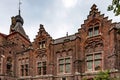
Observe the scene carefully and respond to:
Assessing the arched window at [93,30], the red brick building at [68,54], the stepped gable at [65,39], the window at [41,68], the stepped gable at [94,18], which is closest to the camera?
the red brick building at [68,54]

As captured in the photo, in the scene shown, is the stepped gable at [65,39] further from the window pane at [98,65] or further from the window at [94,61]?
the window pane at [98,65]

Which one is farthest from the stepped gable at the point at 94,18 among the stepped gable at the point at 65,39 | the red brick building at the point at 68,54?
the stepped gable at the point at 65,39

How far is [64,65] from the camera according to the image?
3189cm

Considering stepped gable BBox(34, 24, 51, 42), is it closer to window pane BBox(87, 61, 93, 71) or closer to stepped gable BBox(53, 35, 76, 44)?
stepped gable BBox(53, 35, 76, 44)

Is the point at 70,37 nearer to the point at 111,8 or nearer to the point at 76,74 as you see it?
the point at 76,74

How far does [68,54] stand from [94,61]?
4.38 meters

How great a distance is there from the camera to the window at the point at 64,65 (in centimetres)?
3142

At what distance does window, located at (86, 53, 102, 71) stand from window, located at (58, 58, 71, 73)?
309 centimetres

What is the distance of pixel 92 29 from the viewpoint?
97.6 feet

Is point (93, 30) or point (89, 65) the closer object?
point (89, 65)

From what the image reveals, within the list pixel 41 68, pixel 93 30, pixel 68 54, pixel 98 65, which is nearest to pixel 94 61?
pixel 98 65

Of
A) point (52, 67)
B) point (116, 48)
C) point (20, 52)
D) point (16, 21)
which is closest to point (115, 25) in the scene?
point (116, 48)

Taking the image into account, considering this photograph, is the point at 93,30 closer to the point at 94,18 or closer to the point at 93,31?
the point at 93,31

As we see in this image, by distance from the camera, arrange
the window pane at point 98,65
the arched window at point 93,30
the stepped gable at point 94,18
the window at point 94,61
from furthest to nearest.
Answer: the arched window at point 93,30 → the stepped gable at point 94,18 → the window at point 94,61 → the window pane at point 98,65
